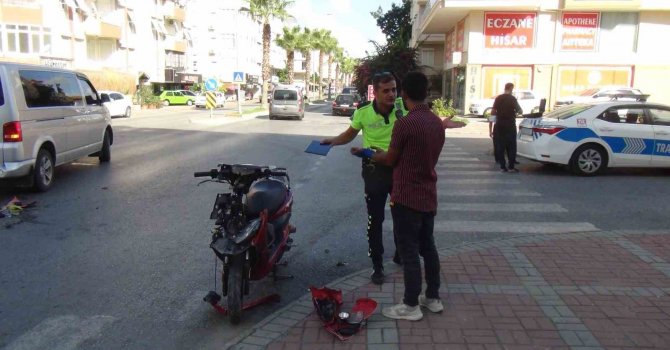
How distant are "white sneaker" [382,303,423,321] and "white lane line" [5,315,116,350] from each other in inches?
82.1

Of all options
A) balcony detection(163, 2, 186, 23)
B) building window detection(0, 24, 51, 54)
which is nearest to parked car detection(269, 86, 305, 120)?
building window detection(0, 24, 51, 54)

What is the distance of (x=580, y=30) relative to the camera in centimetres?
3142

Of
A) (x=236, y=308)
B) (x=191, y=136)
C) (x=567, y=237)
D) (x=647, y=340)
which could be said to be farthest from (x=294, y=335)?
(x=191, y=136)

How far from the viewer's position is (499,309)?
173 inches

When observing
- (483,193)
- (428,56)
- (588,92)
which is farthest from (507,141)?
(428,56)

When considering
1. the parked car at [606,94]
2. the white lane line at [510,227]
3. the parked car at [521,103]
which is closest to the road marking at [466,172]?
the white lane line at [510,227]

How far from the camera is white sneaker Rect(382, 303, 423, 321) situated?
13.8 ft

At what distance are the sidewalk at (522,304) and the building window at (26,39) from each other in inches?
1584

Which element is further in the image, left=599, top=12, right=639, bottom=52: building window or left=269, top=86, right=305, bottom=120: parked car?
left=599, top=12, right=639, bottom=52: building window

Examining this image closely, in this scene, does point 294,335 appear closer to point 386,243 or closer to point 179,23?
point 386,243

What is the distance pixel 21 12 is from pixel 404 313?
136 ft

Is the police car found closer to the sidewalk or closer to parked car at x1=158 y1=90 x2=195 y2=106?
the sidewalk

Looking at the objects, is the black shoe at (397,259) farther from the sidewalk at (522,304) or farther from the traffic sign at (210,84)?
the traffic sign at (210,84)

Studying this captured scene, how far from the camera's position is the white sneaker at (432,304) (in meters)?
4.33
